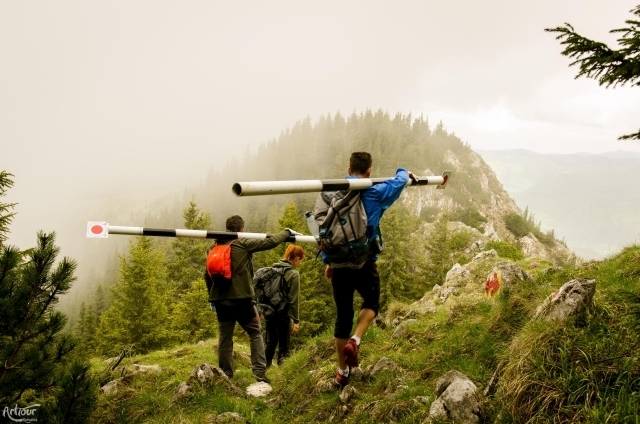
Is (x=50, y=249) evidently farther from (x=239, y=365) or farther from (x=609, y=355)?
(x=239, y=365)

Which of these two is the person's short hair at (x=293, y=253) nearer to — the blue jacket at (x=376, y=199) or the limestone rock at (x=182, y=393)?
the limestone rock at (x=182, y=393)

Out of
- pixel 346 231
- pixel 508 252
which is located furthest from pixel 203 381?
Result: pixel 508 252

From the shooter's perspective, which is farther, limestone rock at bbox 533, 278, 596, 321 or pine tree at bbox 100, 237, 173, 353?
pine tree at bbox 100, 237, 173, 353

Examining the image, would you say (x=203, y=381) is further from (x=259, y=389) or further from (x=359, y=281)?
(x=359, y=281)

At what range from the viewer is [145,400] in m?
6.52

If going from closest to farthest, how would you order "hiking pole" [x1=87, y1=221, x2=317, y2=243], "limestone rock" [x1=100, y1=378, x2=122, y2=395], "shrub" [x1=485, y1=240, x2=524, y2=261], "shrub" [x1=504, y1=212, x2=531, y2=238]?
"limestone rock" [x1=100, y1=378, x2=122, y2=395] < "hiking pole" [x1=87, y1=221, x2=317, y2=243] < "shrub" [x1=485, y1=240, x2=524, y2=261] < "shrub" [x1=504, y1=212, x2=531, y2=238]

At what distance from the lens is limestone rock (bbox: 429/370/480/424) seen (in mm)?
3850

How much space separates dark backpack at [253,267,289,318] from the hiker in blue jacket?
4.30 m

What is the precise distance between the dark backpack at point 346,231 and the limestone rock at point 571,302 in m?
2.24

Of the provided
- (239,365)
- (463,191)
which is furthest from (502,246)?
(463,191)

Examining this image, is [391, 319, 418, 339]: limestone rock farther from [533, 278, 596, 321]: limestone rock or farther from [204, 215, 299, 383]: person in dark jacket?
[533, 278, 596, 321]: limestone rock

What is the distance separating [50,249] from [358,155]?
162 inches

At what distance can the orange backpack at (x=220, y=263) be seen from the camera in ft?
24.6

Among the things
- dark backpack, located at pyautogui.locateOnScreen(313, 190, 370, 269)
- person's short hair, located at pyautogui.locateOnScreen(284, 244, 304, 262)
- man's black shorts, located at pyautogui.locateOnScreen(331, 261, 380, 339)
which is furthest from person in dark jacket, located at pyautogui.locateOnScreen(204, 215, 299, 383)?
dark backpack, located at pyautogui.locateOnScreen(313, 190, 370, 269)
